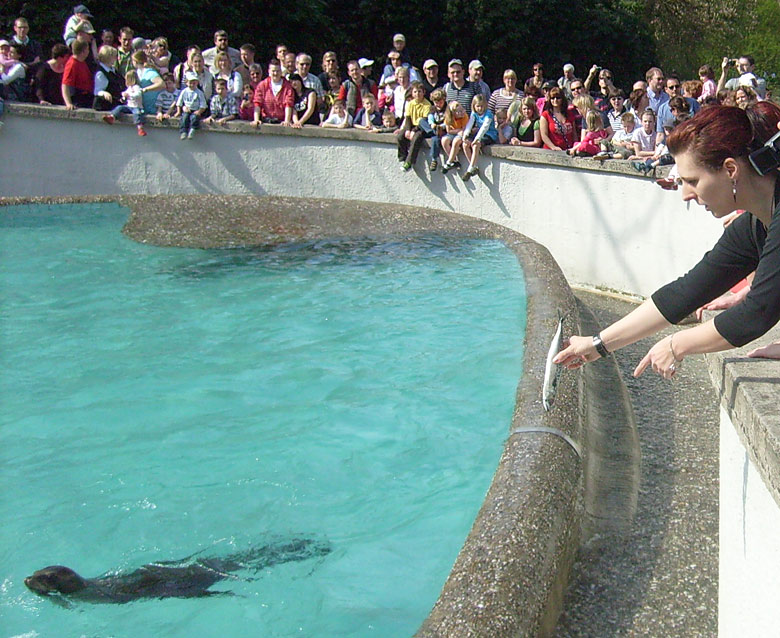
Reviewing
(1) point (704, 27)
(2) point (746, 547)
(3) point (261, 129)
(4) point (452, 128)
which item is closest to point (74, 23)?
(3) point (261, 129)

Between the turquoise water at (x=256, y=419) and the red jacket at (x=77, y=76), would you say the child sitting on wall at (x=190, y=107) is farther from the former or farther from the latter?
the turquoise water at (x=256, y=419)

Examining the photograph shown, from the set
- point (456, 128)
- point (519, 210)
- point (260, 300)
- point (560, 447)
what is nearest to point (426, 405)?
point (560, 447)

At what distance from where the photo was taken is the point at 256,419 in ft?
21.2

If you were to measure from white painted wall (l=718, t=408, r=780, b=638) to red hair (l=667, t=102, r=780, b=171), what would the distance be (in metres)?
0.69

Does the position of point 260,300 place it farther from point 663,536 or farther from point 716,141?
point 716,141

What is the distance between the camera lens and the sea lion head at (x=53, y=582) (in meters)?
4.38

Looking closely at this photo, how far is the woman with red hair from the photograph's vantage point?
7.35 feet

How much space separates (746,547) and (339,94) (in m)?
11.3

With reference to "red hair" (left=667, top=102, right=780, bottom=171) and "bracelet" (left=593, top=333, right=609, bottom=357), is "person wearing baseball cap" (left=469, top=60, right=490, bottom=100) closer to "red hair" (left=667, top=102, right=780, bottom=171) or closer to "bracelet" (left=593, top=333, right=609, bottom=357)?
"bracelet" (left=593, top=333, right=609, bottom=357)

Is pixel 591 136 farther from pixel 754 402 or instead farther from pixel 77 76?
pixel 754 402

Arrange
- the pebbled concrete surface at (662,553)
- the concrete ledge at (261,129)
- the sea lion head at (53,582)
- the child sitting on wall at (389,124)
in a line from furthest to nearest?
the child sitting on wall at (389,124) < the concrete ledge at (261,129) < the sea lion head at (53,582) < the pebbled concrete surface at (662,553)

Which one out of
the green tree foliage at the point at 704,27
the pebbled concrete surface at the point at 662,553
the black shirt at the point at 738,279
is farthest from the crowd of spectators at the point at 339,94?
the green tree foliage at the point at 704,27

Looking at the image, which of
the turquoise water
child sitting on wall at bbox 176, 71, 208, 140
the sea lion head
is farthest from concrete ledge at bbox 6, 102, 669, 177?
the sea lion head

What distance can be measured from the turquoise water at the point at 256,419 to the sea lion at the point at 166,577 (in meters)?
0.07
